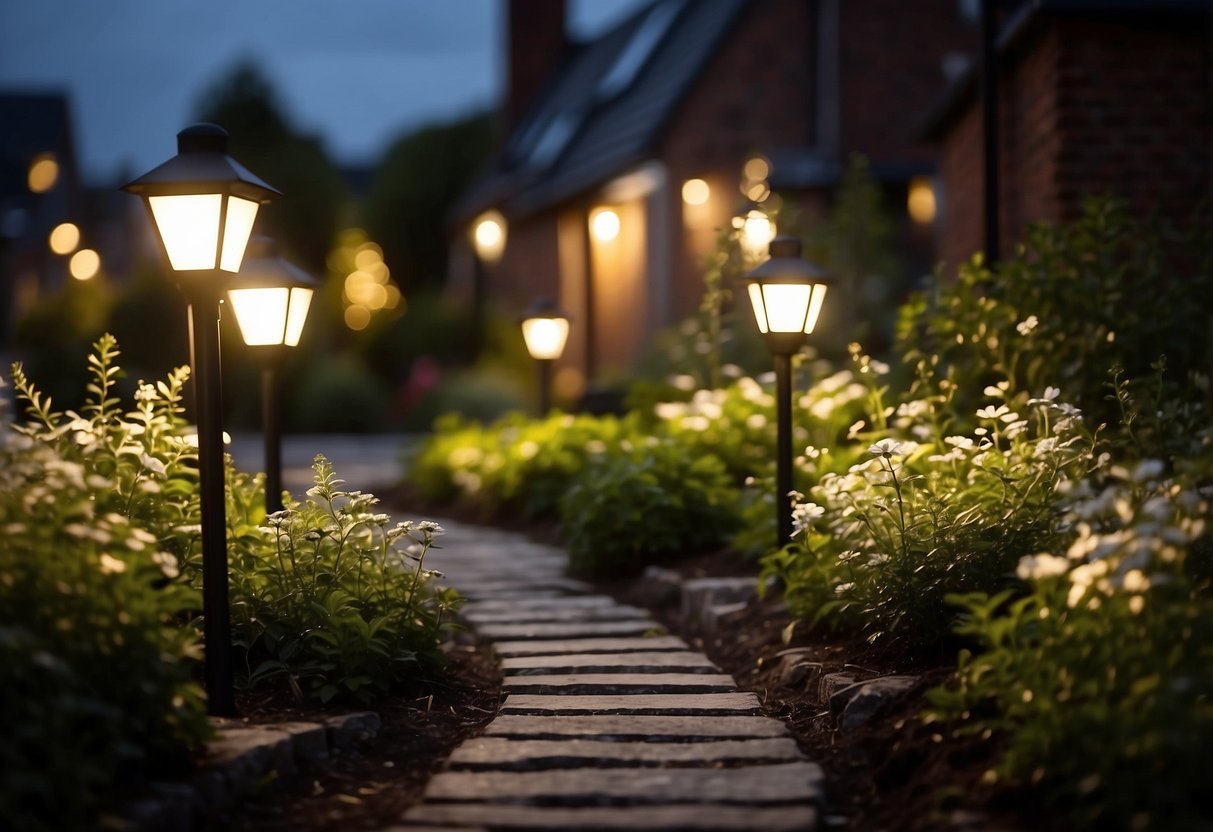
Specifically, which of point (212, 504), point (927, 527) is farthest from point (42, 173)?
point (927, 527)

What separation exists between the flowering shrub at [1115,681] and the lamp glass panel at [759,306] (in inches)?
94.1

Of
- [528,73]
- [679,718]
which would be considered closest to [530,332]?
[679,718]

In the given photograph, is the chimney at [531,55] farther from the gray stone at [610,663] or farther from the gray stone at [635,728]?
the gray stone at [635,728]

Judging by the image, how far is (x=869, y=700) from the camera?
440 centimetres

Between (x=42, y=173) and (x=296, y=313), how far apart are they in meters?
30.0

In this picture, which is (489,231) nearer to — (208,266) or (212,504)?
(208,266)

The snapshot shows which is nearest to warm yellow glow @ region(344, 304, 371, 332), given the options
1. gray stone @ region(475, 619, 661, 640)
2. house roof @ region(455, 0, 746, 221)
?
house roof @ region(455, 0, 746, 221)

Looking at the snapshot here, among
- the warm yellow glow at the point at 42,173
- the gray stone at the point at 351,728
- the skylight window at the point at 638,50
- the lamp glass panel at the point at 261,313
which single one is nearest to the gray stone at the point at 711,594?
the gray stone at the point at 351,728

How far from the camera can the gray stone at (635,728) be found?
14.4 feet

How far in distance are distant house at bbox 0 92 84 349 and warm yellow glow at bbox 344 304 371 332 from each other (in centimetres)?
766

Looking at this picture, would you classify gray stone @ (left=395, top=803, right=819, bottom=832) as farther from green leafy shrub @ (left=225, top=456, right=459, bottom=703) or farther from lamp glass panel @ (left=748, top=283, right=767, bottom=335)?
lamp glass panel @ (left=748, top=283, right=767, bottom=335)

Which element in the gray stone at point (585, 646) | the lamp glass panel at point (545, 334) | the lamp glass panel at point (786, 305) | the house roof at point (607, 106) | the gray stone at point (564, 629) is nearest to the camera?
the gray stone at point (585, 646)

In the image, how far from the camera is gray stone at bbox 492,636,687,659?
5.80m

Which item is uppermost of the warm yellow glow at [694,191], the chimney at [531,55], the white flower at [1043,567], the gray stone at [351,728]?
the chimney at [531,55]
